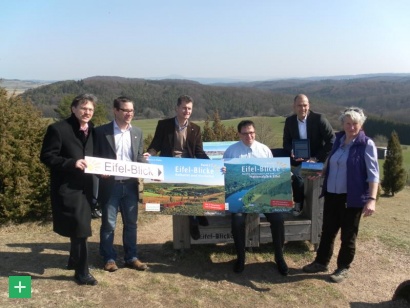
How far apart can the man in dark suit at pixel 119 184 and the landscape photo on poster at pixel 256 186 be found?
1.29 meters

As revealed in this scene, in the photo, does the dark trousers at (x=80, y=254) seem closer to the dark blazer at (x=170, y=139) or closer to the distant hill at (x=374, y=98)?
the dark blazer at (x=170, y=139)

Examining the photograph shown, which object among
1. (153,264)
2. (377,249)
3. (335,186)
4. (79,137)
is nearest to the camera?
(79,137)

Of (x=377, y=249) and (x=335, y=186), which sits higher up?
(x=335, y=186)

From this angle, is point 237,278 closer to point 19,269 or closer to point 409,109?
point 19,269

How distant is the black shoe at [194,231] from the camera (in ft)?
18.6

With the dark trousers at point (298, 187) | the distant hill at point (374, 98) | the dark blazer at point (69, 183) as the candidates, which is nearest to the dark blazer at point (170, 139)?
the dark blazer at point (69, 183)

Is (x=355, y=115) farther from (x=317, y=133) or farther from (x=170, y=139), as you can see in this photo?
(x=170, y=139)

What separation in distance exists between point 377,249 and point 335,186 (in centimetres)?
231

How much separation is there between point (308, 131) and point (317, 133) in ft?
0.46

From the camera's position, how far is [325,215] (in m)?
5.32

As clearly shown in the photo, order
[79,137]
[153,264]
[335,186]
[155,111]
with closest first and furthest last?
[79,137] → [335,186] → [153,264] → [155,111]

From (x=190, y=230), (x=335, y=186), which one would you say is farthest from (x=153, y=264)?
(x=335, y=186)

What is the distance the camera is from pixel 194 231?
225 inches

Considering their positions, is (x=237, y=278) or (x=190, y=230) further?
(x=190, y=230)
